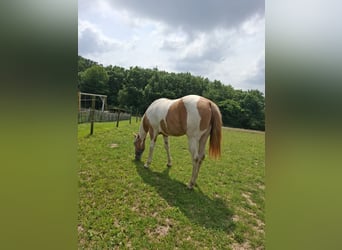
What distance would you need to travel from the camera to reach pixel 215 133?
2.29m

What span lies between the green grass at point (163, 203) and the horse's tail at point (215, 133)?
1.56 ft

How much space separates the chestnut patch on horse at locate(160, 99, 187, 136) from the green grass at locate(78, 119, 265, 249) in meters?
0.67

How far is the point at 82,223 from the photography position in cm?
159

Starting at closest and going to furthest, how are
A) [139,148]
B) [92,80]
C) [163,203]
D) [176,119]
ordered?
[92,80] < [163,203] < [176,119] < [139,148]

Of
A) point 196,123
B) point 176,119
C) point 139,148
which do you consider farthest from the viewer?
point 139,148

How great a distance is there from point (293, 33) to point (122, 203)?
196 centimetres

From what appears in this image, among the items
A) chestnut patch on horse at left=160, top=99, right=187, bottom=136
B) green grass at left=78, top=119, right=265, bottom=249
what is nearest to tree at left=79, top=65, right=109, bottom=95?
green grass at left=78, top=119, right=265, bottom=249

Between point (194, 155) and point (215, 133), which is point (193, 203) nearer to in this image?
point (194, 155)

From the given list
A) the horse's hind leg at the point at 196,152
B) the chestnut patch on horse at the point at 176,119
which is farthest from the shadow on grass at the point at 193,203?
the chestnut patch on horse at the point at 176,119

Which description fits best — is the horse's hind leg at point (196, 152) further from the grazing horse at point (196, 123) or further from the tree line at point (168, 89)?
the tree line at point (168, 89)

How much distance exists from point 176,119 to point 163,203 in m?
1.05

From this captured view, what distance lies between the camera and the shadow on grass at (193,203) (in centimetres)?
174

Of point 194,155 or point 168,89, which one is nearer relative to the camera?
point 194,155

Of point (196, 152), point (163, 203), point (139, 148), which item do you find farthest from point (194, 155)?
point (139, 148)
